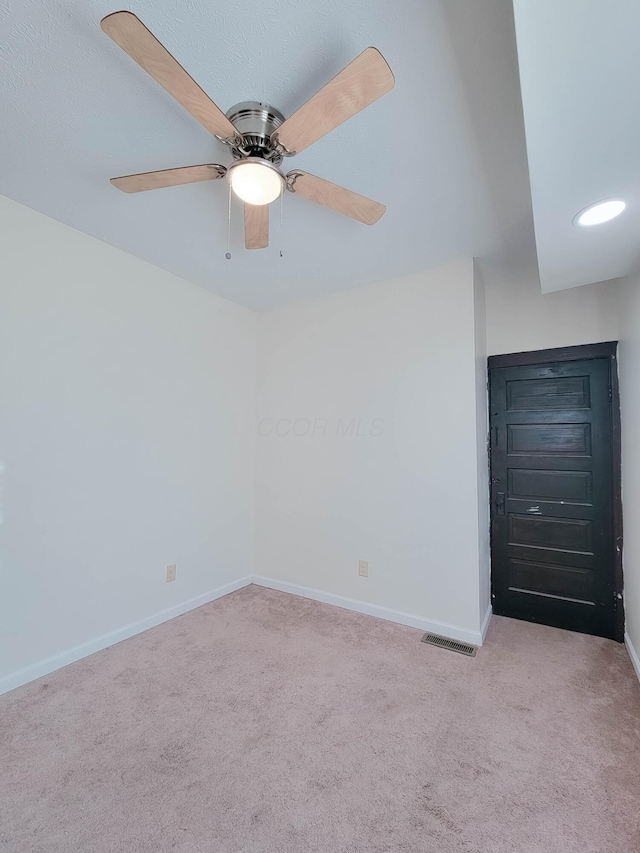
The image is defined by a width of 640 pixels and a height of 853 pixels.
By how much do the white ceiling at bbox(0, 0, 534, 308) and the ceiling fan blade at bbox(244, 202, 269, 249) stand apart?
0.77 feet

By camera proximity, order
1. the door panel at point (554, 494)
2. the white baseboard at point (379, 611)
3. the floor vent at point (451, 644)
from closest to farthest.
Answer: the floor vent at point (451, 644)
the white baseboard at point (379, 611)
the door panel at point (554, 494)

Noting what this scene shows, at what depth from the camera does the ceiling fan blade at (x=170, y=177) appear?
1.54 metres

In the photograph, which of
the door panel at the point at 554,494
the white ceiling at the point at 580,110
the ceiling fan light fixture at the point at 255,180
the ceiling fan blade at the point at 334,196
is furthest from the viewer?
the door panel at the point at 554,494

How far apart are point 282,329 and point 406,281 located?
1.23m

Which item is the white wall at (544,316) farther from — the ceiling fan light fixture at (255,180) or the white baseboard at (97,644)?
the white baseboard at (97,644)

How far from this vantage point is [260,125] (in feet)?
5.02

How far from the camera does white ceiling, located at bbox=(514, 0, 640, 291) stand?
905 mm

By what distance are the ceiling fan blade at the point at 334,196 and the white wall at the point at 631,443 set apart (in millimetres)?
1611

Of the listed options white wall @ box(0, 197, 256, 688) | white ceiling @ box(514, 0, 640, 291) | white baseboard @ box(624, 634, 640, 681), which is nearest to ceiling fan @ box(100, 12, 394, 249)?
white ceiling @ box(514, 0, 640, 291)

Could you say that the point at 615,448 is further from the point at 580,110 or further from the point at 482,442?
the point at 580,110

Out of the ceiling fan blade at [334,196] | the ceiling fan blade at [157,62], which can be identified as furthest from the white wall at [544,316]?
the ceiling fan blade at [157,62]

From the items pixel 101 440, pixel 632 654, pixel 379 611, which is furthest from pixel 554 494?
pixel 101 440

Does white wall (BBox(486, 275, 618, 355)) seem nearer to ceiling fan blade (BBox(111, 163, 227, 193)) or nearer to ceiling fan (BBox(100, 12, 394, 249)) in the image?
ceiling fan (BBox(100, 12, 394, 249))

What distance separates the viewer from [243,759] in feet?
5.41
